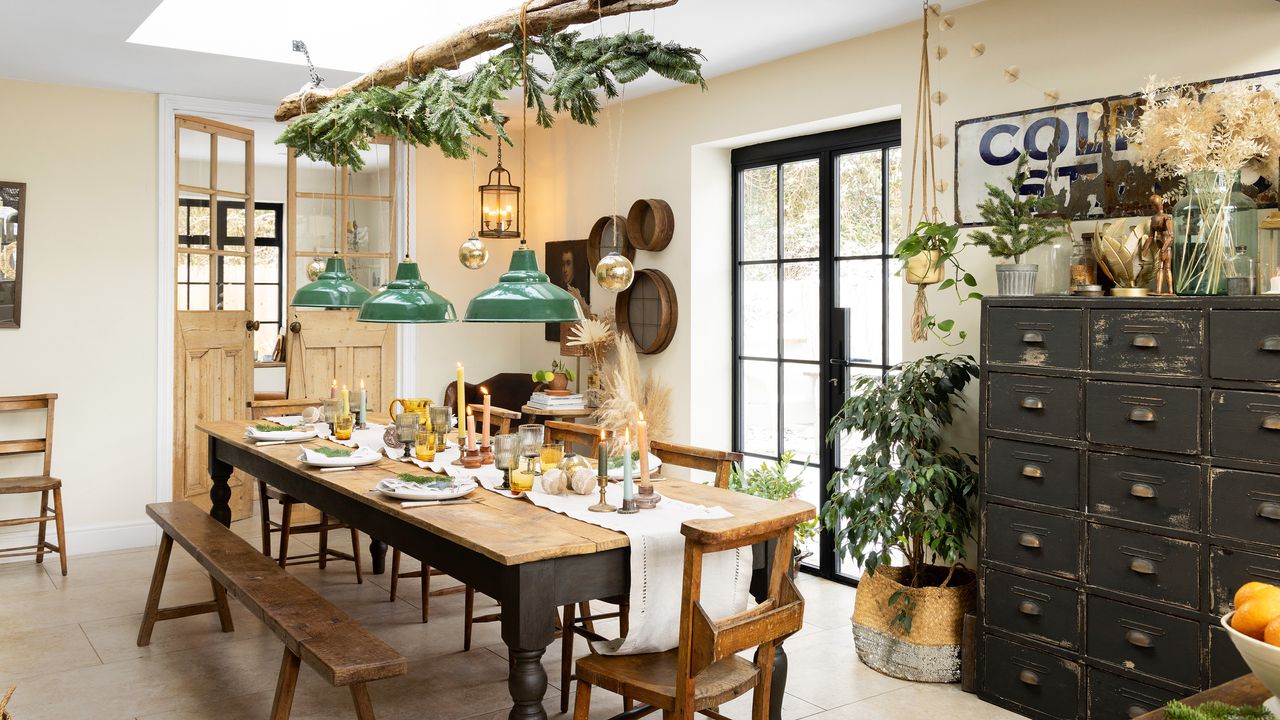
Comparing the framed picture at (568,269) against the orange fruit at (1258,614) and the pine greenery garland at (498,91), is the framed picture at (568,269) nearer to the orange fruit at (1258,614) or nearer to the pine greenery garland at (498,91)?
the pine greenery garland at (498,91)

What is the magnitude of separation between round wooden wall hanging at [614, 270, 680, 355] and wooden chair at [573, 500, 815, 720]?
3.01 meters

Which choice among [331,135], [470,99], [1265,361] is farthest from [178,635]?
[1265,361]

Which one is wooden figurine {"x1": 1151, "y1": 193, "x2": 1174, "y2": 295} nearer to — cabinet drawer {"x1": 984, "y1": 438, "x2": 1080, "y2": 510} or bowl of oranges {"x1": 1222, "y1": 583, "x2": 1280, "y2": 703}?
cabinet drawer {"x1": 984, "y1": 438, "x2": 1080, "y2": 510}

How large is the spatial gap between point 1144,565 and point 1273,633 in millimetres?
2201

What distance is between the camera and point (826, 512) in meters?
4.01

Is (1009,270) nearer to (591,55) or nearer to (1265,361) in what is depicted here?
(1265,361)

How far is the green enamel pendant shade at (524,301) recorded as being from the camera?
2.99m

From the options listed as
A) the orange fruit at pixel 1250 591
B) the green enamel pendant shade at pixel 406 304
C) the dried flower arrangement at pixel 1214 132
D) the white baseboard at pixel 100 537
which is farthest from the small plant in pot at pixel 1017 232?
the white baseboard at pixel 100 537

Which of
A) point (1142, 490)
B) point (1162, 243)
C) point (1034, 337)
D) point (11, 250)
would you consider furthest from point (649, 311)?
point (11, 250)

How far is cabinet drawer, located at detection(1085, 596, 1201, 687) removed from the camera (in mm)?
3018

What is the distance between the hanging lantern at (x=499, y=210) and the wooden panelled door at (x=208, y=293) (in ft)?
4.83

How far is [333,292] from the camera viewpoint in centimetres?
409

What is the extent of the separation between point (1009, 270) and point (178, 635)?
12.3ft

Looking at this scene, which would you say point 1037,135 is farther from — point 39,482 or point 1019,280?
point 39,482
